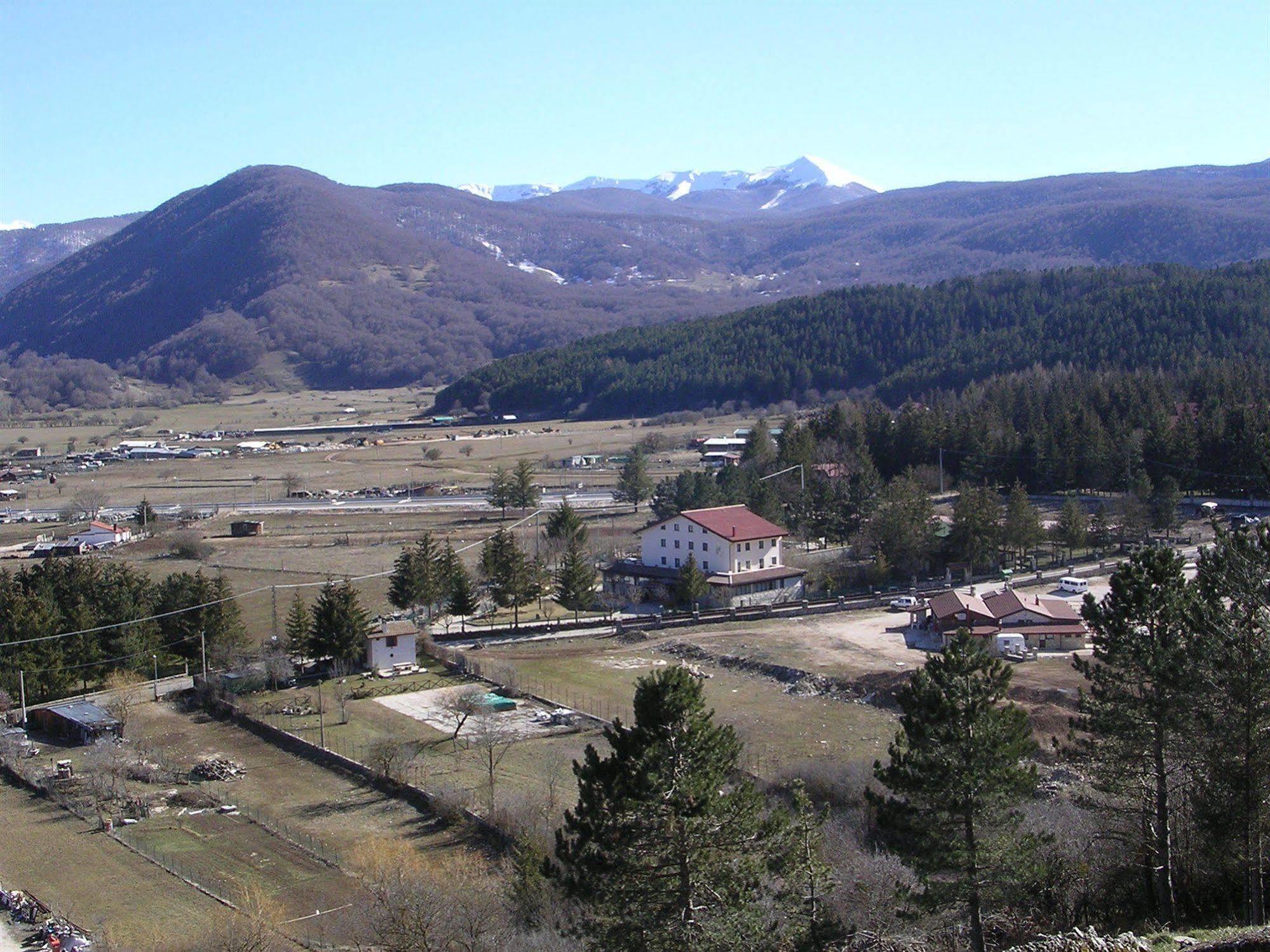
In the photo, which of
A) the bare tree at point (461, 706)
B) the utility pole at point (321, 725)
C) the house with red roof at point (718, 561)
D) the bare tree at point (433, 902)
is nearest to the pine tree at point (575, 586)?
the house with red roof at point (718, 561)

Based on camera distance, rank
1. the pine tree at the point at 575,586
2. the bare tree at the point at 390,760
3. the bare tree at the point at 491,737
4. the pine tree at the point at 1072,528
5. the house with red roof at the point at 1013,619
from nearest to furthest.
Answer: the bare tree at the point at 390,760 < the bare tree at the point at 491,737 < the house with red roof at the point at 1013,619 < the pine tree at the point at 575,586 < the pine tree at the point at 1072,528

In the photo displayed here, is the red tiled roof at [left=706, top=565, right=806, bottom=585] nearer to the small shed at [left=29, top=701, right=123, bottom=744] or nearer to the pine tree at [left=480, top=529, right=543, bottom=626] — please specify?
the pine tree at [left=480, top=529, right=543, bottom=626]

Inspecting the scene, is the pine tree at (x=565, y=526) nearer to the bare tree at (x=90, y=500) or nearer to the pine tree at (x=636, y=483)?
the pine tree at (x=636, y=483)

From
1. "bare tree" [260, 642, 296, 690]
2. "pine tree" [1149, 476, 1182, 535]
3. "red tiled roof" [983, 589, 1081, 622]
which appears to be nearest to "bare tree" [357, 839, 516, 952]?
"bare tree" [260, 642, 296, 690]

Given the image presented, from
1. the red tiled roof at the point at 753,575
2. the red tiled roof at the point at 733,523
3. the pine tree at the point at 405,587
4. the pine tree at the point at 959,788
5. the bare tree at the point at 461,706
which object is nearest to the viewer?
the pine tree at the point at 959,788

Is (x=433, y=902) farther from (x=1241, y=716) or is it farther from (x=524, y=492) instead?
(x=524, y=492)

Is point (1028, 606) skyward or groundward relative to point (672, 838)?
groundward

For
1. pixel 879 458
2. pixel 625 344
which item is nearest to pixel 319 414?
pixel 625 344

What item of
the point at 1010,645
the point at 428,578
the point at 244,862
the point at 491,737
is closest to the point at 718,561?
the point at 428,578
